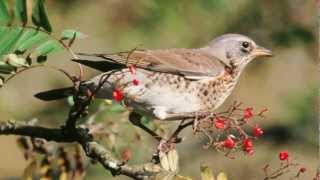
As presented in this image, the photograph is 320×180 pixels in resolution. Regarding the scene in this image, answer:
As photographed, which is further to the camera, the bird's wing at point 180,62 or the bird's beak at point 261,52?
the bird's beak at point 261,52

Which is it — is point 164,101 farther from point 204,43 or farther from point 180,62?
point 204,43

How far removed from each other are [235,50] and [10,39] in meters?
1.97

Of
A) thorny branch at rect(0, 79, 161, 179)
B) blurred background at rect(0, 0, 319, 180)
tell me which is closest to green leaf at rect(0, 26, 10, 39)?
thorny branch at rect(0, 79, 161, 179)

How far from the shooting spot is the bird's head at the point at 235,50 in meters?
4.93

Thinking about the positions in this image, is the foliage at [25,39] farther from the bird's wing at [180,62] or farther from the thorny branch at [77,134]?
the bird's wing at [180,62]

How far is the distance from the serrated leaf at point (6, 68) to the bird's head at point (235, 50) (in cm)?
181

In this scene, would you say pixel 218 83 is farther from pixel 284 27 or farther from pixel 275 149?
pixel 275 149

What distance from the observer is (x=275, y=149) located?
7191mm

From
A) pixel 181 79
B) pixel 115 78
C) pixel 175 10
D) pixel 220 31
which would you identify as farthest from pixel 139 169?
pixel 220 31

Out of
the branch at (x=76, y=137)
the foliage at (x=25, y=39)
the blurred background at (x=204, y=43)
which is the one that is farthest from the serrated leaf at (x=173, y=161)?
the blurred background at (x=204, y=43)

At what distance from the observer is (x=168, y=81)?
426cm

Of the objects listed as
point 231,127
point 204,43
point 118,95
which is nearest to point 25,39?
point 118,95

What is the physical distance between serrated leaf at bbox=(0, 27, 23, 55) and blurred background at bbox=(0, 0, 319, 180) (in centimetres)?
168

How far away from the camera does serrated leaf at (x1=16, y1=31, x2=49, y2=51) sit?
10.5 feet
